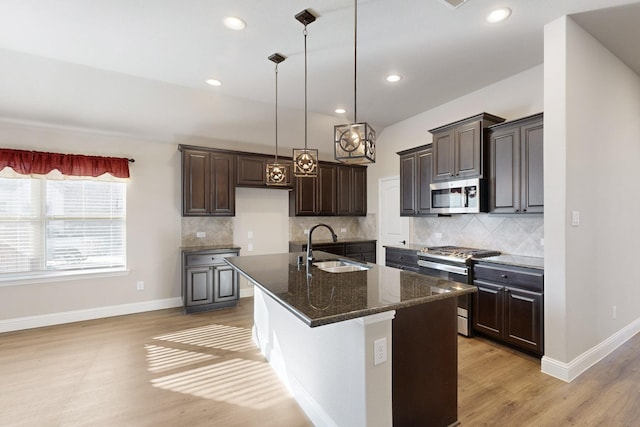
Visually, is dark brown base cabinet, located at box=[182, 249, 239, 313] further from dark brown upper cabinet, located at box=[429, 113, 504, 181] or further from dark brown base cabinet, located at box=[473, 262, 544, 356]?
dark brown base cabinet, located at box=[473, 262, 544, 356]

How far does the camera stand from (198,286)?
446 cm

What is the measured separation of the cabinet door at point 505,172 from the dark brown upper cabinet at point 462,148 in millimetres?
124

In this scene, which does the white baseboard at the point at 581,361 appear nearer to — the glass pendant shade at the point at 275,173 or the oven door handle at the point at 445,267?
the oven door handle at the point at 445,267

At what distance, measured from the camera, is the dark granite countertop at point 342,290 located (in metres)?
1.45

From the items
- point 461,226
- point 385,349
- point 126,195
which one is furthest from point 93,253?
point 461,226

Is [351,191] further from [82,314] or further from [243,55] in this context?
[82,314]

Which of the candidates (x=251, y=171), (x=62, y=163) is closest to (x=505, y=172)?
(x=251, y=171)

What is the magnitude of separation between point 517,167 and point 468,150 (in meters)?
0.60

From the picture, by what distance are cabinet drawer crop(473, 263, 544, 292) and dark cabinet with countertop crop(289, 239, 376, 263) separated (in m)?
2.58

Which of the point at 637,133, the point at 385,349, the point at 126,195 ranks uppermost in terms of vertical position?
the point at 637,133

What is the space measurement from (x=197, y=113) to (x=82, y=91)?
1.29 meters

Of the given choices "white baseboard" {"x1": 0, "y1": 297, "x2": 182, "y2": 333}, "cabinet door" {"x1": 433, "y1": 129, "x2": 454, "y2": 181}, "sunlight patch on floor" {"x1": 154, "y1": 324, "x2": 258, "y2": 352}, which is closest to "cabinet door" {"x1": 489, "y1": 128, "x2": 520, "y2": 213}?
"cabinet door" {"x1": 433, "y1": 129, "x2": 454, "y2": 181}

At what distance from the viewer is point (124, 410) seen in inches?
88.1

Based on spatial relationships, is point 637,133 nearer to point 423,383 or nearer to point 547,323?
point 547,323
